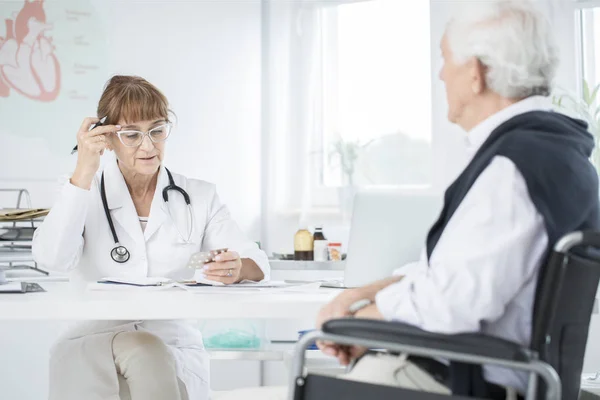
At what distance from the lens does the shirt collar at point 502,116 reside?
4.63ft

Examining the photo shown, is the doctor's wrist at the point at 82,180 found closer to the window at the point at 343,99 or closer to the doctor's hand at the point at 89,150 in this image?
the doctor's hand at the point at 89,150

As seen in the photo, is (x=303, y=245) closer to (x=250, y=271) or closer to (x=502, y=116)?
(x=250, y=271)

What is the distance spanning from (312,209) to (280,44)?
0.81 metres

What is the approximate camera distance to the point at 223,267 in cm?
202

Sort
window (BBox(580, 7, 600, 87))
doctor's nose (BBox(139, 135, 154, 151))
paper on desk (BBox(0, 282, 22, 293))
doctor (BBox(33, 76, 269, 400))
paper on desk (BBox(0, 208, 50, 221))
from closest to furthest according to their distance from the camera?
paper on desk (BBox(0, 282, 22, 293)) → doctor (BBox(33, 76, 269, 400)) → doctor's nose (BBox(139, 135, 154, 151)) → paper on desk (BBox(0, 208, 50, 221)) → window (BBox(580, 7, 600, 87))

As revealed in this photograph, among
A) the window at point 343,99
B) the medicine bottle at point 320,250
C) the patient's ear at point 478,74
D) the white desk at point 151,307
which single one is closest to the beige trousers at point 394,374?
the white desk at point 151,307

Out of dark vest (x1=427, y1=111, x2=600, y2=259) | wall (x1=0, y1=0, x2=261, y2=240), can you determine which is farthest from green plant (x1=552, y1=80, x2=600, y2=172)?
dark vest (x1=427, y1=111, x2=600, y2=259)

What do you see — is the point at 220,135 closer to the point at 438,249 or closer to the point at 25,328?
the point at 25,328

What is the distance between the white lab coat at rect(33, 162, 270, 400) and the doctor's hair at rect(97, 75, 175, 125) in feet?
0.50

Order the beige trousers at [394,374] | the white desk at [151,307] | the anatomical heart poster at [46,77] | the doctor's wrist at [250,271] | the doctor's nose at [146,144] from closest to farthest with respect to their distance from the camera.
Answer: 1. the beige trousers at [394,374]
2. the white desk at [151,307]
3. the doctor's wrist at [250,271]
4. the doctor's nose at [146,144]
5. the anatomical heart poster at [46,77]

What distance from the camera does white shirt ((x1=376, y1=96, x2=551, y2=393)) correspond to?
1.21 metres

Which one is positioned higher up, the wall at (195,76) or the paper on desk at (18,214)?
the wall at (195,76)

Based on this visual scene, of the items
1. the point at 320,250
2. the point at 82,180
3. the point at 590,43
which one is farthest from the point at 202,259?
the point at 590,43

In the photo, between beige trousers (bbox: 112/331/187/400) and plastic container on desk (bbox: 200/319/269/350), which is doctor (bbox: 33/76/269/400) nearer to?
beige trousers (bbox: 112/331/187/400)
